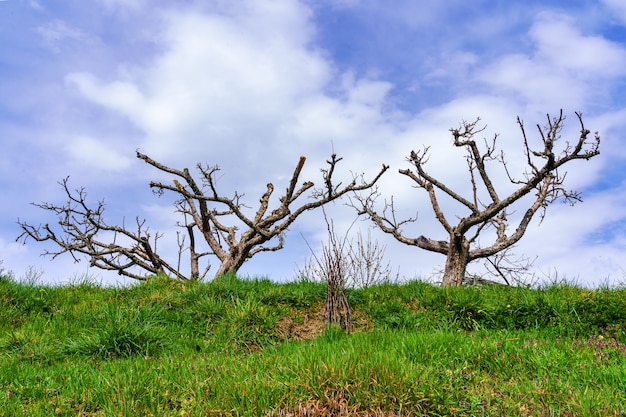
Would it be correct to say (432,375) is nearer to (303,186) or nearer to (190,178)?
(190,178)

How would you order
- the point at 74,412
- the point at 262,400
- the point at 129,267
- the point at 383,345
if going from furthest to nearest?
the point at 129,267 → the point at 383,345 → the point at 74,412 → the point at 262,400

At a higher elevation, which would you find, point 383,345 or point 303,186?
point 303,186

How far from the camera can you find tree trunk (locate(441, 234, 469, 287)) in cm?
1460

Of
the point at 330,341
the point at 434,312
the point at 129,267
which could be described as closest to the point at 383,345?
the point at 330,341

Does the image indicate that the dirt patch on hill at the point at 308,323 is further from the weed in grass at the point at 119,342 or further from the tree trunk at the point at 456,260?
the tree trunk at the point at 456,260

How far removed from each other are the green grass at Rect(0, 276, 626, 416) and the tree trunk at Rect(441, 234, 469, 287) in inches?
146

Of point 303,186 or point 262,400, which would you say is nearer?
point 262,400

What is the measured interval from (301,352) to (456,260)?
9.51 m

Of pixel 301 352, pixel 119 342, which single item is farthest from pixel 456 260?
pixel 119 342

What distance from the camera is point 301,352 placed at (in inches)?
242

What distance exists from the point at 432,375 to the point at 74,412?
12.3ft

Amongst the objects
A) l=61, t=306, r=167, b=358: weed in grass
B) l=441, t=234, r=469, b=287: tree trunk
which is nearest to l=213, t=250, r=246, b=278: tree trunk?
l=441, t=234, r=469, b=287: tree trunk

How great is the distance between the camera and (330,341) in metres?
7.57

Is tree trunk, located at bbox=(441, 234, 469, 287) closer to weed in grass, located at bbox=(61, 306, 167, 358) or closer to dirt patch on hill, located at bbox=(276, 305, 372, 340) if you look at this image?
dirt patch on hill, located at bbox=(276, 305, 372, 340)
